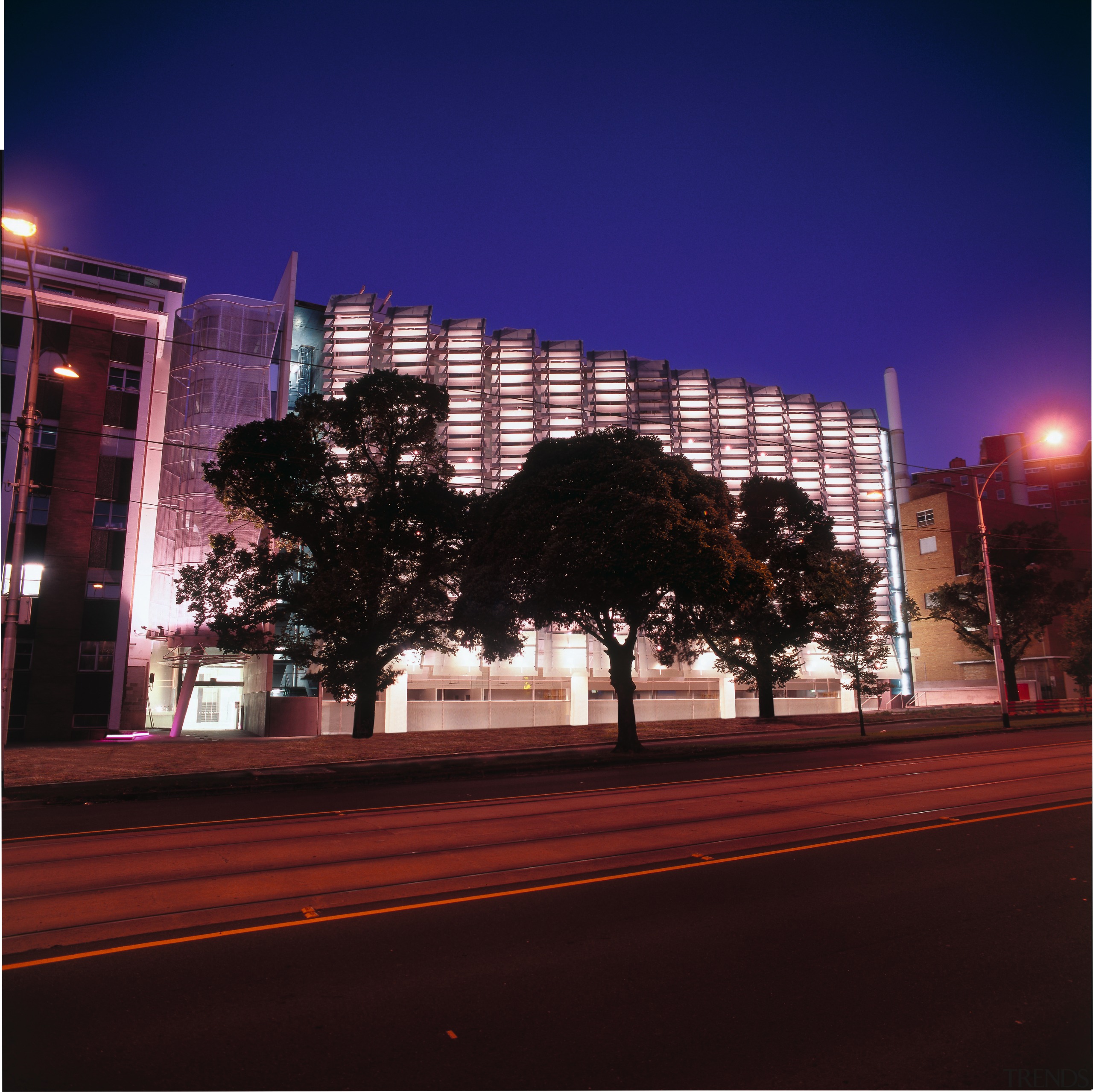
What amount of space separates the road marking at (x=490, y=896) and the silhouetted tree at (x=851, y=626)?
25.0 m

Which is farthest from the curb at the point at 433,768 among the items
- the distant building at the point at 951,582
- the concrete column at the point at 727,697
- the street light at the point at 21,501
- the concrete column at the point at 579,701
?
the distant building at the point at 951,582

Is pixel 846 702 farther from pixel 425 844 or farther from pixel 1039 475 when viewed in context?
pixel 1039 475

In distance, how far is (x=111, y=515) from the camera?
41.2 m

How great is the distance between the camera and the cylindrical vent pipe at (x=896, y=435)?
326ft

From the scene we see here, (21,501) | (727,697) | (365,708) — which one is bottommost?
(727,697)

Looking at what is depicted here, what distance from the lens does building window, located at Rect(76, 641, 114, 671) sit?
39250 mm

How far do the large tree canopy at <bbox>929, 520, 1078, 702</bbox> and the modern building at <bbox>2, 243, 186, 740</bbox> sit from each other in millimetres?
50204

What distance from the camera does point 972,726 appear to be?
1211 inches

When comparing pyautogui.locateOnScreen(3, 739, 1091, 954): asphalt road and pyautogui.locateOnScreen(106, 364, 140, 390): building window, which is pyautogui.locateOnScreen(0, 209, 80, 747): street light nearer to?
pyautogui.locateOnScreen(3, 739, 1091, 954): asphalt road

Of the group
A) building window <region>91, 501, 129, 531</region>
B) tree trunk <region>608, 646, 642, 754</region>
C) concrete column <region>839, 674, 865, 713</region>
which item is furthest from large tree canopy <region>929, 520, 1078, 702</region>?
building window <region>91, 501, 129, 531</region>

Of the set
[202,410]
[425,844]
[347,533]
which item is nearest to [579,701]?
[347,533]

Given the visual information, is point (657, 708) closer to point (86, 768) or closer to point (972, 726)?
point (972, 726)

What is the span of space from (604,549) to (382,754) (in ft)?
32.9

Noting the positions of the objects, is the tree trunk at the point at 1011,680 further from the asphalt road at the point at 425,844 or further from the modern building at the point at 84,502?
the modern building at the point at 84,502
